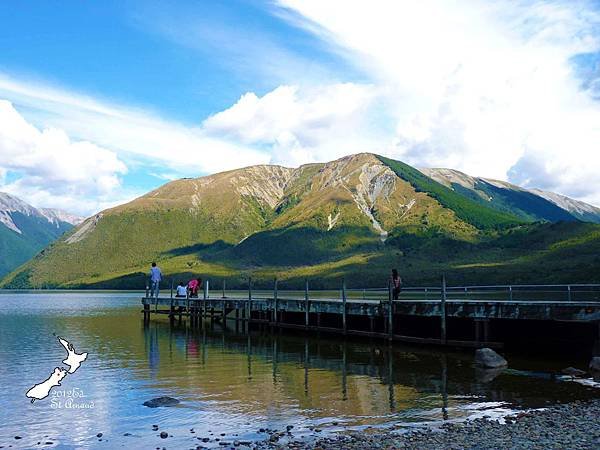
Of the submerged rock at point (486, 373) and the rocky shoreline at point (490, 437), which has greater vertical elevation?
the rocky shoreline at point (490, 437)

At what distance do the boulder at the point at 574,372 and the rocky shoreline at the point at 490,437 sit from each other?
8.77 metres

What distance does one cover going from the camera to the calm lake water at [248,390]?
20.3m

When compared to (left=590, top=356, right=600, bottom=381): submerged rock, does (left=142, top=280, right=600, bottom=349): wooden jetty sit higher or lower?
higher

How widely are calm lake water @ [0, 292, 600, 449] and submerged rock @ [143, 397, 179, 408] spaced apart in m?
0.40

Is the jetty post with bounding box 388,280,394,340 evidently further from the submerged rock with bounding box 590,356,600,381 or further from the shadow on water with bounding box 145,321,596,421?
the submerged rock with bounding box 590,356,600,381

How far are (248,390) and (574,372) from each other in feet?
53.0

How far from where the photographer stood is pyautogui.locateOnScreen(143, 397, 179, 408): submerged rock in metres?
23.5

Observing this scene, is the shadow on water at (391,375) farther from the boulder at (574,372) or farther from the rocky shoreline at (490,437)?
the rocky shoreline at (490,437)

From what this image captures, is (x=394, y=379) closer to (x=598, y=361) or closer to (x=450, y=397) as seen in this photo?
(x=450, y=397)

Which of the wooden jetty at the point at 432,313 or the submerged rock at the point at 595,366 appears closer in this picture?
the submerged rock at the point at 595,366

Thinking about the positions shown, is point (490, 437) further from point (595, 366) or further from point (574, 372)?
point (595, 366)

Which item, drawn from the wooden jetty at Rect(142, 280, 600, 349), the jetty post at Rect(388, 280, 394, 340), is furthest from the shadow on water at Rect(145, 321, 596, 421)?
the wooden jetty at Rect(142, 280, 600, 349)

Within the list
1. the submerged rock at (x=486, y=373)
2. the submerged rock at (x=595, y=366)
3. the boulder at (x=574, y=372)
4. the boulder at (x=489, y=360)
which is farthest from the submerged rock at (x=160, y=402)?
the submerged rock at (x=595, y=366)

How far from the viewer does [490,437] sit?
17828 mm
